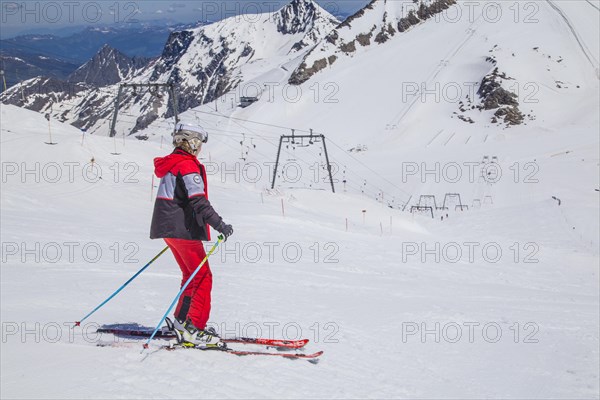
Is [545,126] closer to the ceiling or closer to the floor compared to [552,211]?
closer to the ceiling

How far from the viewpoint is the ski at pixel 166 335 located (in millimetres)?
6086

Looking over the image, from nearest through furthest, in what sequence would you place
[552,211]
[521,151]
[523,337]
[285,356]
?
[285,356], [523,337], [552,211], [521,151]

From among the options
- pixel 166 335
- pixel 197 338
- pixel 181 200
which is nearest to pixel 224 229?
pixel 181 200

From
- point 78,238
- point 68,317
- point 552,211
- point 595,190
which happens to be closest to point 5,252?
point 78,238

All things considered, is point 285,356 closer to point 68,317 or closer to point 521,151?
point 68,317

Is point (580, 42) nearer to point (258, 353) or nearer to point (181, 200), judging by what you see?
point (258, 353)

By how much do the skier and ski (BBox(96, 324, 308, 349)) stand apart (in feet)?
1.49

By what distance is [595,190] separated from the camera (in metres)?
46.1

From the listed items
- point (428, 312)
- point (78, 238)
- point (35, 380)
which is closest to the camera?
point (35, 380)

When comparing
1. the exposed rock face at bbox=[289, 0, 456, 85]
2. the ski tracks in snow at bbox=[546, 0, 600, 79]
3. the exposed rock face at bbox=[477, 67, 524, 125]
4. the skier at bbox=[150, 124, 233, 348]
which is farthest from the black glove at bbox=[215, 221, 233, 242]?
the exposed rock face at bbox=[289, 0, 456, 85]

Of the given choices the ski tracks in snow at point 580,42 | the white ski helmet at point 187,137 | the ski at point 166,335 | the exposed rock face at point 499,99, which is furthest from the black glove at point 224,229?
the ski tracks in snow at point 580,42

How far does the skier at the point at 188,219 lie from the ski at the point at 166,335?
1.49 ft

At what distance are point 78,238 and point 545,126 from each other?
82.2m

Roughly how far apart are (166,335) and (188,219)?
5.33 feet
